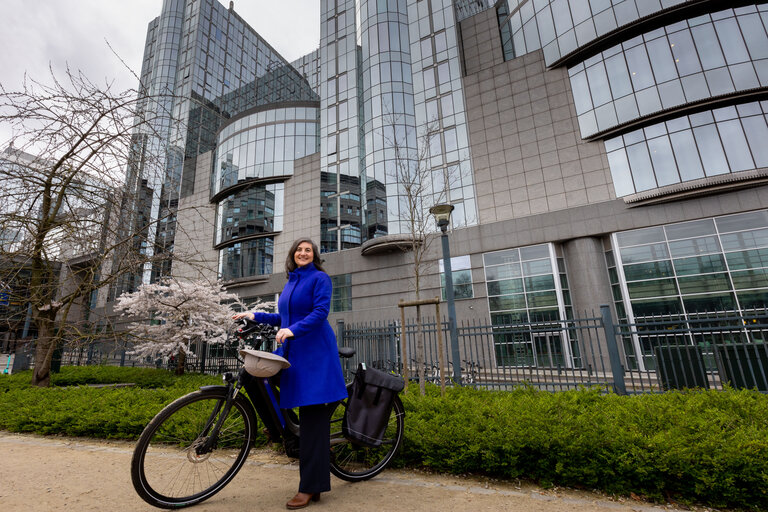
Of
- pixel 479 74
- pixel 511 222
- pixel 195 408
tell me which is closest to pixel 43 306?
pixel 195 408

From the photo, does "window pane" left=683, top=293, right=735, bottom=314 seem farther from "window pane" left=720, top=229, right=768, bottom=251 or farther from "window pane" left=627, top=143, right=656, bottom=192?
"window pane" left=627, top=143, right=656, bottom=192

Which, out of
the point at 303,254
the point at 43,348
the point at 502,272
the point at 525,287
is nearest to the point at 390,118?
the point at 502,272

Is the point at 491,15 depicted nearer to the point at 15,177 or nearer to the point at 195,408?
the point at 15,177

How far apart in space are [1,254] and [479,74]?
84.6ft

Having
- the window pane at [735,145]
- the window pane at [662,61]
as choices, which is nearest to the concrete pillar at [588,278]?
the window pane at [735,145]

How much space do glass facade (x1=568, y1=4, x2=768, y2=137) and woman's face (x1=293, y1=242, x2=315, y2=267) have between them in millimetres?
21714

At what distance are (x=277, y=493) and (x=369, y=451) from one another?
3.34 ft

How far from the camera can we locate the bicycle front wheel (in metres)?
2.62

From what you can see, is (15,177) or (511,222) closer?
(15,177)

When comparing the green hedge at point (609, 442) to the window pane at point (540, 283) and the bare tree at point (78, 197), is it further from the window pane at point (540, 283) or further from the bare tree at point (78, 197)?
the window pane at point (540, 283)

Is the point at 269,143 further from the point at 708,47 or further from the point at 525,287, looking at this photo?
the point at 708,47

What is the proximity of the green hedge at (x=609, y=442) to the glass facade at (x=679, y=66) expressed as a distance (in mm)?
19179

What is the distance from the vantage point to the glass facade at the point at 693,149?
647 inches

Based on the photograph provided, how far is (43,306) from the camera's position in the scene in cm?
→ 793
